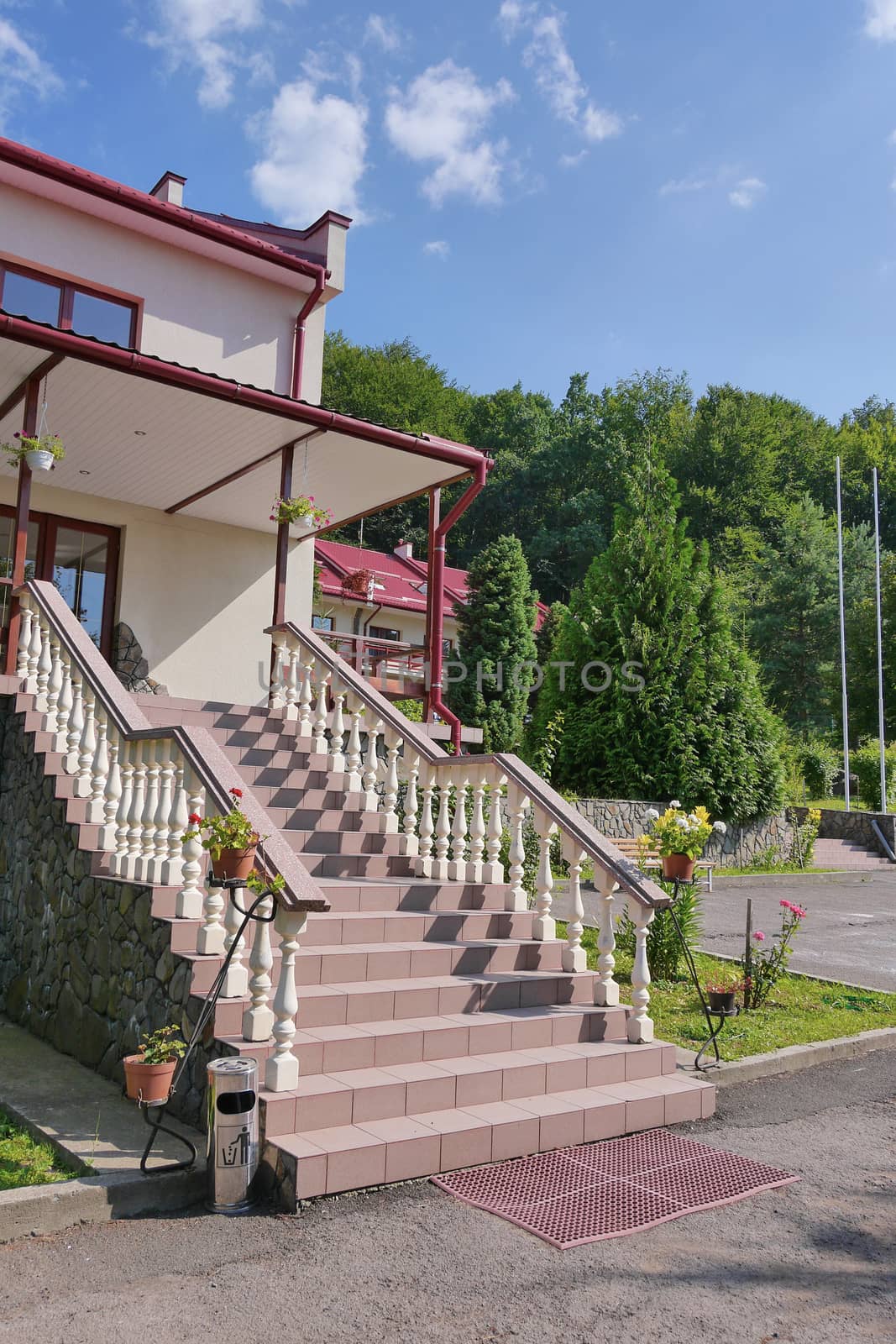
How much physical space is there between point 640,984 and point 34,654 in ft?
17.0

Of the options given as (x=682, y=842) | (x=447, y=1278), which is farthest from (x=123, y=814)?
(x=682, y=842)

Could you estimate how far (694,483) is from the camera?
4506 centimetres

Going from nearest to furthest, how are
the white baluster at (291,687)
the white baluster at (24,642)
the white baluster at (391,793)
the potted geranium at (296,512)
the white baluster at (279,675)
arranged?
1. the white baluster at (24,642)
2. the white baluster at (391,793)
3. the white baluster at (291,687)
4. the white baluster at (279,675)
5. the potted geranium at (296,512)

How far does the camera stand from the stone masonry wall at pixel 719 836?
53.0ft

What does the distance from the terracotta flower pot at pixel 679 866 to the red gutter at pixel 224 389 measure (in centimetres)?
496

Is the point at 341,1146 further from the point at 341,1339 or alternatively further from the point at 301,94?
the point at 301,94

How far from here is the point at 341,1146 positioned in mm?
4117

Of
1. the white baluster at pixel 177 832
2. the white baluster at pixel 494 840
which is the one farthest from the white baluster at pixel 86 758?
the white baluster at pixel 494 840

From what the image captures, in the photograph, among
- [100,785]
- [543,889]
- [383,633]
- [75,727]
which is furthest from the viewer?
[383,633]

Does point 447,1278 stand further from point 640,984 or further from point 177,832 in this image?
point 177,832

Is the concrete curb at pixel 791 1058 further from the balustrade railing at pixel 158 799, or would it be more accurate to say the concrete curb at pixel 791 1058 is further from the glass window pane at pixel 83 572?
the glass window pane at pixel 83 572

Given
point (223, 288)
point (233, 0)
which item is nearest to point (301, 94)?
point (233, 0)

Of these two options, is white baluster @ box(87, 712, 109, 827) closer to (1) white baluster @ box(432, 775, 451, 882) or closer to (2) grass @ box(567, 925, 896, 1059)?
(1) white baluster @ box(432, 775, 451, 882)

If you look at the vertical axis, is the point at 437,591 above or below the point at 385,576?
below
